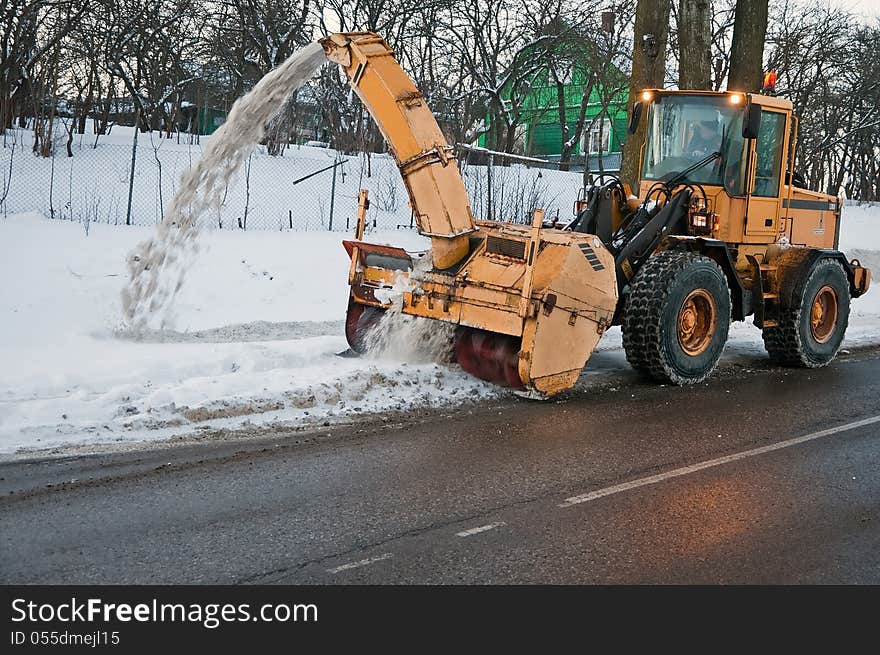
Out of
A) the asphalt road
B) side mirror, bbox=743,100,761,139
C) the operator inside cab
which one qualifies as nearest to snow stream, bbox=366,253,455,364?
the asphalt road

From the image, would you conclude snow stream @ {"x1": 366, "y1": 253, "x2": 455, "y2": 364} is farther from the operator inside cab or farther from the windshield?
the operator inside cab

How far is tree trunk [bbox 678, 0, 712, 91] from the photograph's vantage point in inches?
579

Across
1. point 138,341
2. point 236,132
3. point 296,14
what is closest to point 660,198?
point 236,132

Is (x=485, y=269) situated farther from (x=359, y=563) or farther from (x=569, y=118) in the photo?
(x=569, y=118)

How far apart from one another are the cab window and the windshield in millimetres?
265

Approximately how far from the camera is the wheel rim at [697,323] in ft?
29.6

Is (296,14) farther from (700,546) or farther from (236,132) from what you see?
(700,546)

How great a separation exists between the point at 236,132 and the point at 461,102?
80.6 feet

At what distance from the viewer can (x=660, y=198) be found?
9.56 metres

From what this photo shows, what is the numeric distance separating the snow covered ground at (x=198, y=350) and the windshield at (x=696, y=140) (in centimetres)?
Answer: 203

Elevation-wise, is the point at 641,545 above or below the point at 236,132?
below

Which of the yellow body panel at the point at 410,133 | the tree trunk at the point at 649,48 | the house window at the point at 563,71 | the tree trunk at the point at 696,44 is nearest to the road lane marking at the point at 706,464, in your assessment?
the yellow body panel at the point at 410,133
